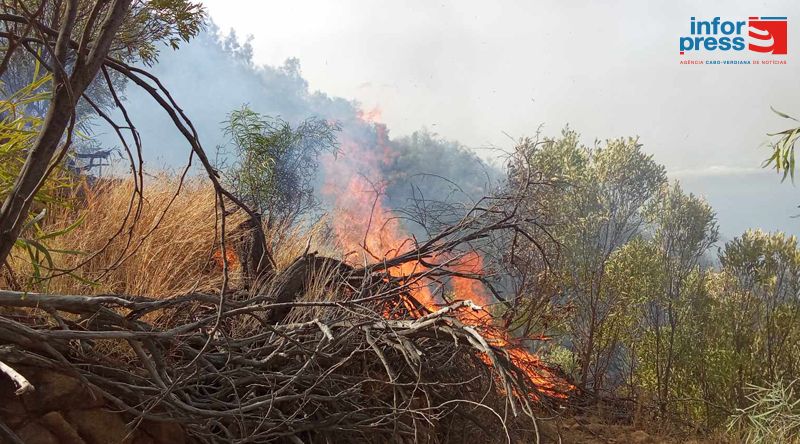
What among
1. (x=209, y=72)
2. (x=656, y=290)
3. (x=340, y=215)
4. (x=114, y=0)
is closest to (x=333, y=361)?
(x=114, y=0)

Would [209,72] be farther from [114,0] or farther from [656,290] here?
[114,0]

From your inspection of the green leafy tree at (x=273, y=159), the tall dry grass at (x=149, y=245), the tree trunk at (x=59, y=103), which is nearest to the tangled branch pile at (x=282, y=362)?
the tall dry grass at (x=149, y=245)

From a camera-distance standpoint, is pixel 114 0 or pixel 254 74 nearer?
pixel 114 0

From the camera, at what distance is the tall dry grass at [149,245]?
3002mm

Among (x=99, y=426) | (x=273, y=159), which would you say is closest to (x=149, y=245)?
(x=99, y=426)

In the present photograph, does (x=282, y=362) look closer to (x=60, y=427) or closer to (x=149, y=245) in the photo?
(x=60, y=427)

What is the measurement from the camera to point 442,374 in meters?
2.52

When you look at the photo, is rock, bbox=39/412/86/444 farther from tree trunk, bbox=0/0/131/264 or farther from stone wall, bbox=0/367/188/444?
tree trunk, bbox=0/0/131/264

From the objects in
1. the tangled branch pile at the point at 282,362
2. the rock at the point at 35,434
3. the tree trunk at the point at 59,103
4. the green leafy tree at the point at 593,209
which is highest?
the green leafy tree at the point at 593,209

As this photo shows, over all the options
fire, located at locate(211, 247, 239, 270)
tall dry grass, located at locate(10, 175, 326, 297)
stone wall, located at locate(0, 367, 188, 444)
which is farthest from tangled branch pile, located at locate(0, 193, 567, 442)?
fire, located at locate(211, 247, 239, 270)

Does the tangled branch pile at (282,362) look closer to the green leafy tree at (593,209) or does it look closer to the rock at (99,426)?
the rock at (99,426)

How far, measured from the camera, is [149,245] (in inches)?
125

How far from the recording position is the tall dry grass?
300cm

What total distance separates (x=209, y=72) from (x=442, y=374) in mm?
41514
